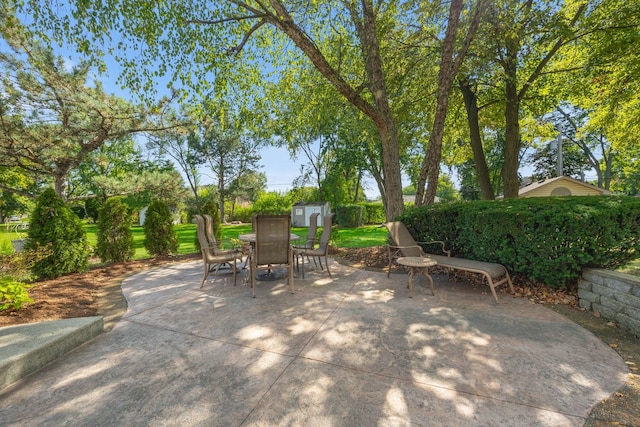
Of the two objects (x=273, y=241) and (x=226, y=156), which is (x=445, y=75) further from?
(x=226, y=156)

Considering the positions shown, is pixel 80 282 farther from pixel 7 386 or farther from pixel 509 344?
pixel 509 344

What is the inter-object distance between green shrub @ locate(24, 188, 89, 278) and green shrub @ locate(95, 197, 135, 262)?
3.31 feet

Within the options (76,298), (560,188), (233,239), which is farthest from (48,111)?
(560,188)

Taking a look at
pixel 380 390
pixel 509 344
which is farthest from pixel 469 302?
pixel 380 390

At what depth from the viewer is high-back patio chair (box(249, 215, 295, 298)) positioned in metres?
4.55

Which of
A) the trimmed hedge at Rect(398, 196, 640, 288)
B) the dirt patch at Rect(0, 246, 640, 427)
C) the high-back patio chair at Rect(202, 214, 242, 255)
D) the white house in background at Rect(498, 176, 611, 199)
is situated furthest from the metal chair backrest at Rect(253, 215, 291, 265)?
the white house in background at Rect(498, 176, 611, 199)

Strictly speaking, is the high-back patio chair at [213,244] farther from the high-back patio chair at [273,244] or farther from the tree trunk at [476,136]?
the tree trunk at [476,136]

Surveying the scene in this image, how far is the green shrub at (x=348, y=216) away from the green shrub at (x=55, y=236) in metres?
14.6

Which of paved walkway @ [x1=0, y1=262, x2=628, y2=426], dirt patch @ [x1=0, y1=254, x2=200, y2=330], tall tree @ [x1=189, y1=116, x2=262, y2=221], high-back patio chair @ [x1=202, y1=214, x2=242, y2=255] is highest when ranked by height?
tall tree @ [x1=189, y1=116, x2=262, y2=221]

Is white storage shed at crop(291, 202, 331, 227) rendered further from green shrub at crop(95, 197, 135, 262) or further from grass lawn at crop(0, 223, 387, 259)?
green shrub at crop(95, 197, 135, 262)

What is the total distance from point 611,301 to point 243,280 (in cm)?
532

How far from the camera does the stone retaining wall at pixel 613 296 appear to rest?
3033 mm

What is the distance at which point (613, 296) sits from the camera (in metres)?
3.29

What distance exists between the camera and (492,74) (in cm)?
829
